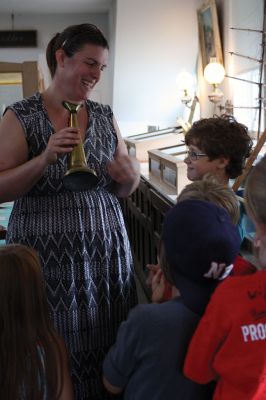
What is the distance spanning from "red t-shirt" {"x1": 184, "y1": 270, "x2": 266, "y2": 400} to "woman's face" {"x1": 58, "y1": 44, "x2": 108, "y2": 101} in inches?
34.3

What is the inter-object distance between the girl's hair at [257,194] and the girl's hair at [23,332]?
52 centimetres

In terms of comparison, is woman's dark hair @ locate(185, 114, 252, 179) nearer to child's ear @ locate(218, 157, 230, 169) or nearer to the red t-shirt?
child's ear @ locate(218, 157, 230, 169)

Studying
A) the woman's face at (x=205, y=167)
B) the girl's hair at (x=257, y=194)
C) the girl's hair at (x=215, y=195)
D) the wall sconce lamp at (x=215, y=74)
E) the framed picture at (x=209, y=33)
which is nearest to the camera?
the girl's hair at (x=257, y=194)

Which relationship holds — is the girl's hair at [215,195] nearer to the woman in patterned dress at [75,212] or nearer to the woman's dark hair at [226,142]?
the woman in patterned dress at [75,212]

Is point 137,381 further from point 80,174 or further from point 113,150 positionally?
point 113,150

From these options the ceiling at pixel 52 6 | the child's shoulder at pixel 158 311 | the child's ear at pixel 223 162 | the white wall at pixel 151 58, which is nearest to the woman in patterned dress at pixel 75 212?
the child's ear at pixel 223 162

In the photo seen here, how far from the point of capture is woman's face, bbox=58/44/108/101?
5.08ft

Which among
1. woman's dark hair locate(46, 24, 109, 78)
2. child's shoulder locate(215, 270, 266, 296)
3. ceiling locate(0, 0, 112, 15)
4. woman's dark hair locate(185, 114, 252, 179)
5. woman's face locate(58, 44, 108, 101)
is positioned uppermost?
ceiling locate(0, 0, 112, 15)

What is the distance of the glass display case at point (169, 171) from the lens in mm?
2721

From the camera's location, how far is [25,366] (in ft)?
3.74

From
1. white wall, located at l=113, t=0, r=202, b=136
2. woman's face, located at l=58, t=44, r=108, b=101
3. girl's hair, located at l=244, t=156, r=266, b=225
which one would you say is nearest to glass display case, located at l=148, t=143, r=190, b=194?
woman's face, located at l=58, t=44, r=108, b=101

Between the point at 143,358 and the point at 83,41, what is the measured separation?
3.20 feet

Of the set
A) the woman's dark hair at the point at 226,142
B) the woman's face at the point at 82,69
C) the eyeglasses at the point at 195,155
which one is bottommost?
the eyeglasses at the point at 195,155

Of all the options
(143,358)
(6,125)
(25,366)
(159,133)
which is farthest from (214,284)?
(159,133)
